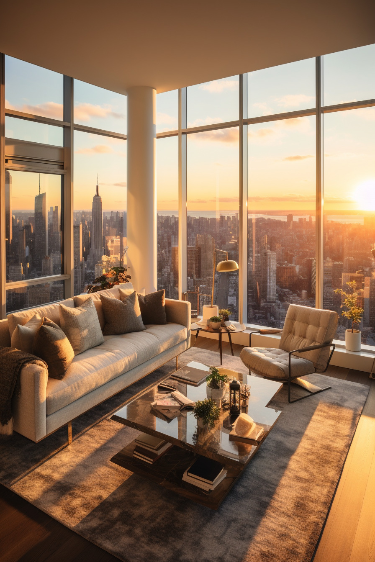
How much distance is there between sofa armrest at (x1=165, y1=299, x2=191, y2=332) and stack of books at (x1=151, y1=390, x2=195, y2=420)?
71.0 inches

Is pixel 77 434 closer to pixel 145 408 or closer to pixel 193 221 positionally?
pixel 145 408

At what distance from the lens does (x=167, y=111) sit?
654 cm

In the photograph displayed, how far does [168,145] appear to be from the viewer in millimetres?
6645

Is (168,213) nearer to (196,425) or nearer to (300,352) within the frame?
(300,352)

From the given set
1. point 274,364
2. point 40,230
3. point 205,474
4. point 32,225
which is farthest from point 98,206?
point 205,474

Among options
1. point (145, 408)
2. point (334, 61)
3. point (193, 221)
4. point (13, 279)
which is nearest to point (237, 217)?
point (193, 221)

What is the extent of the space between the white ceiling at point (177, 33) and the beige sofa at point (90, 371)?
Answer: 2.70 m

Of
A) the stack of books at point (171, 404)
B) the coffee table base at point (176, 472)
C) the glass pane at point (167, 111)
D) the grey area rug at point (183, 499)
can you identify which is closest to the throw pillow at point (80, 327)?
the grey area rug at point (183, 499)

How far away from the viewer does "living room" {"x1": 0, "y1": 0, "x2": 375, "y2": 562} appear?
2467 millimetres

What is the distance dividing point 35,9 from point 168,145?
130 inches

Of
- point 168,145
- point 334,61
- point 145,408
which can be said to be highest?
point 334,61

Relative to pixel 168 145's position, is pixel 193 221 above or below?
below

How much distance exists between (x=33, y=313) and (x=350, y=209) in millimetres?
4053

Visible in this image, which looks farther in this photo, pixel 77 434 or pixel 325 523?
pixel 77 434
